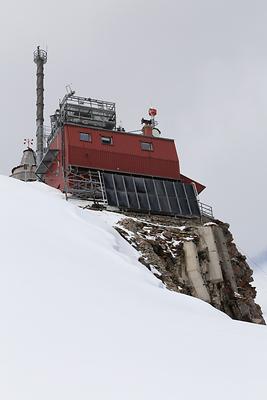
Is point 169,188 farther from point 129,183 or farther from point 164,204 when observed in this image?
point 129,183

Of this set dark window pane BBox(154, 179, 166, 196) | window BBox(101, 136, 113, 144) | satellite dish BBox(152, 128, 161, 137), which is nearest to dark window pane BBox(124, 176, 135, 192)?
dark window pane BBox(154, 179, 166, 196)

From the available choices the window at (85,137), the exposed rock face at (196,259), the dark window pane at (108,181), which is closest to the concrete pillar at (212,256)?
the exposed rock face at (196,259)

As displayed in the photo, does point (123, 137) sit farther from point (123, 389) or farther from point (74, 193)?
point (123, 389)

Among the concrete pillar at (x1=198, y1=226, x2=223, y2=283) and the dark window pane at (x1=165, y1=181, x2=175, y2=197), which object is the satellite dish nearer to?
the dark window pane at (x1=165, y1=181, x2=175, y2=197)

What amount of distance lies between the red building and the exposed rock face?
217cm

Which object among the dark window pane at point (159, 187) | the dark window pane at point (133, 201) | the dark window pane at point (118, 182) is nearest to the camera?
the dark window pane at point (133, 201)

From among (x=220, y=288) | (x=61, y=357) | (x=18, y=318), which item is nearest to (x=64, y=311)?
(x=18, y=318)

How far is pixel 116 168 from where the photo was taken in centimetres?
3884

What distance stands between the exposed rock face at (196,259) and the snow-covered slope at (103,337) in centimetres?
1170

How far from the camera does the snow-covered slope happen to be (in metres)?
6.80

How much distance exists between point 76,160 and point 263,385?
31571 millimetres

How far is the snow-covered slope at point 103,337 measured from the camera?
22.3ft

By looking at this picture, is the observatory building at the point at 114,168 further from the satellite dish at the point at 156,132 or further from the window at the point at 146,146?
the satellite dish at the point at 156,132

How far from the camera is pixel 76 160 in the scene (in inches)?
1492
